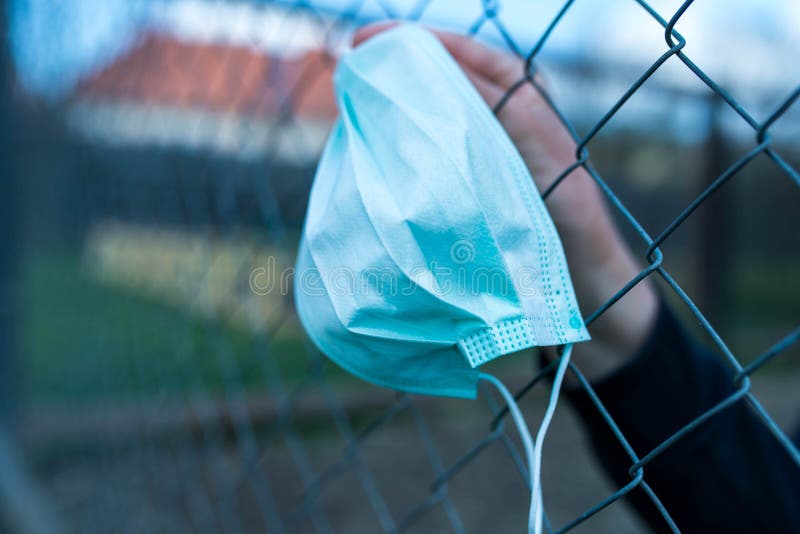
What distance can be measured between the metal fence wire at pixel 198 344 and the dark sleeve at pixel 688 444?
34mm

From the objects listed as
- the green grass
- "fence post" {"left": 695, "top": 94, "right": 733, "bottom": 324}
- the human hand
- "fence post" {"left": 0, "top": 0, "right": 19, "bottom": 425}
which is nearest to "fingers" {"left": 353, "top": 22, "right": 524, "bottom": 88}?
the human hand

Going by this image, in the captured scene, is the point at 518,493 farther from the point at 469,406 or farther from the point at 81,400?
the point at 81,400

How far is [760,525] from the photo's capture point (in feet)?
2.86

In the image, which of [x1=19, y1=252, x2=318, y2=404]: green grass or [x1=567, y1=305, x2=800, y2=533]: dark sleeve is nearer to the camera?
[x1=567, y1=305, x2=800, y2=533]: dark sleeve

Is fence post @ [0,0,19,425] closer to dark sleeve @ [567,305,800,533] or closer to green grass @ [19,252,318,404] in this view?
green grass @ [19,252,318,404]

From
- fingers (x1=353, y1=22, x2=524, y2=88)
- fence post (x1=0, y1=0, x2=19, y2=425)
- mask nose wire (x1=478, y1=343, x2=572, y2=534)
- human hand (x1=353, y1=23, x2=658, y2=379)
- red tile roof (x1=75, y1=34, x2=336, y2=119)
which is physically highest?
fingers (x1=353, y1=22, x2=524, y2=88)

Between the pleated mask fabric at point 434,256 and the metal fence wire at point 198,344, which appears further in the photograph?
the metal fence wire at point 198,344

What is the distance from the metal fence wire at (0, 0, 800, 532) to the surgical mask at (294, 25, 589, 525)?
0.08 meters

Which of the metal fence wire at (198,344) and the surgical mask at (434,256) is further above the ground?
→ the surgical mask at (434,256)

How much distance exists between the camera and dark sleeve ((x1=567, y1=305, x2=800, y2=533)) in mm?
830

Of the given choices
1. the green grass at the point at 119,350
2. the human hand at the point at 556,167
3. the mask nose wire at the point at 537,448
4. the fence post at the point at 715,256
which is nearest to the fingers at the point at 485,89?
the human hand at the point at 556,167

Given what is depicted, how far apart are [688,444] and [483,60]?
1.80 ft

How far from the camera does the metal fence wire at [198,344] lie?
1.18m

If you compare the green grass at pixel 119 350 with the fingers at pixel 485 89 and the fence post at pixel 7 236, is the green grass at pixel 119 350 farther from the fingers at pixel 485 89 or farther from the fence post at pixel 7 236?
the fingers at pixel 485 89
